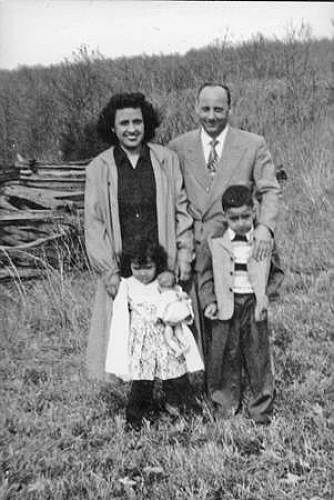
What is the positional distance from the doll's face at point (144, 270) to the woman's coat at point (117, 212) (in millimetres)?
184

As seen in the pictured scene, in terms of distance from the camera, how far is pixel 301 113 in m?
11.9

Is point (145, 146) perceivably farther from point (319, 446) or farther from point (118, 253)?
point (319, 446)

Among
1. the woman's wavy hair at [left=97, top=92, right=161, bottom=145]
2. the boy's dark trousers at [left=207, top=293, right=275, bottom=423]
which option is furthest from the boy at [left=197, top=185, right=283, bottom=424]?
the woman's wavy hair at [left=97, top=92, right=161, bottom=145]

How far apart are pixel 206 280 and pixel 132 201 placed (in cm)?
66

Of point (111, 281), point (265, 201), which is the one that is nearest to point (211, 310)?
point (111, 281)

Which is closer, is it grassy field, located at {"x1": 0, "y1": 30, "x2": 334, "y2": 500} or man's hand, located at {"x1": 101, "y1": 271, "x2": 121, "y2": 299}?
grassy field, located at {"x1": 0, "y1": 30, "x2": 334, "y2": 500}

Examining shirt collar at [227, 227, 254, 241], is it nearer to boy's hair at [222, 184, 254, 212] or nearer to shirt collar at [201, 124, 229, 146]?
boy's hair at [222, 184, 254, 212]

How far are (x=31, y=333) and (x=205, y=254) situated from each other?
2.90 m

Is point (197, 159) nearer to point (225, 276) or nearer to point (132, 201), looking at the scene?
point (132, 201)

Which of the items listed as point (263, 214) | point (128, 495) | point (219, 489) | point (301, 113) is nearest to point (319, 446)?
point (219, 489)

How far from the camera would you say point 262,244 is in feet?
12.1

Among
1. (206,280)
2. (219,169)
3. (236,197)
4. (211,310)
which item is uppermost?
(219,169)

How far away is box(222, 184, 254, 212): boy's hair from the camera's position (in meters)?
3.59

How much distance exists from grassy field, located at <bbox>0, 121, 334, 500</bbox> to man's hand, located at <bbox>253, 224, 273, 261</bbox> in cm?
106
